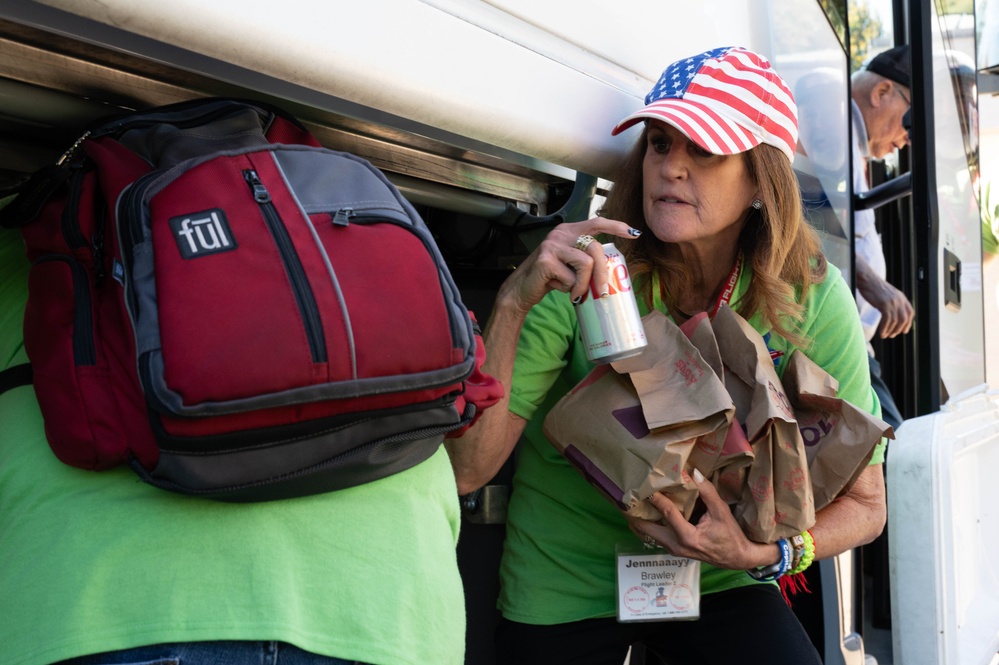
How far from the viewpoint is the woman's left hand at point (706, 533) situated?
5.39ft

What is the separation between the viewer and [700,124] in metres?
1.72

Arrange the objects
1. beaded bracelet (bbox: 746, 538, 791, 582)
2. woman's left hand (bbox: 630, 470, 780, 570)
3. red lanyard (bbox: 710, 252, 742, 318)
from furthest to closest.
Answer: red lanyard (bbox: 710, 252, 742, 318) < beaded bracelet (bbox: 746, 538, 791, 582) < woman's left hand (bbox: 630, 470, 780, 570)

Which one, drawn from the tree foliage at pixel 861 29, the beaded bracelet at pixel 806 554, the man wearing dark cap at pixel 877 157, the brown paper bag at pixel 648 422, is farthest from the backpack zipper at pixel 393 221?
the tree foliage at pixel 861 29

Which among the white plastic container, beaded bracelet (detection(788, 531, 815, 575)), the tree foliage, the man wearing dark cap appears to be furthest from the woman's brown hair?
the tree foliage

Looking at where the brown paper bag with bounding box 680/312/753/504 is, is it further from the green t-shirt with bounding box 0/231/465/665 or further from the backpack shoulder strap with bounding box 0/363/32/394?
the backpack shoulder strap with bounding box 0/363/32/394

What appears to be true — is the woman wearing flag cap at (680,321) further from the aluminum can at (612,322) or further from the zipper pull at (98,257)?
the zipper pull at (98,257)

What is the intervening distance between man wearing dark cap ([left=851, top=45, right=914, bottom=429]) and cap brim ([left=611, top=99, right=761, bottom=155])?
5.57ft

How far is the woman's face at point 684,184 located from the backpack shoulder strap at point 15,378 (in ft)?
3.86

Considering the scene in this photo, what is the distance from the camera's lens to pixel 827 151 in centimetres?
277

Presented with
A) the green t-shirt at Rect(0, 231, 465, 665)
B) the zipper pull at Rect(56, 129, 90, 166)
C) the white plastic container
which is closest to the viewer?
the green t-shirt at Rect(0, 231, 465, 665)

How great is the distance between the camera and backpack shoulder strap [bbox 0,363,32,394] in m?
1.09

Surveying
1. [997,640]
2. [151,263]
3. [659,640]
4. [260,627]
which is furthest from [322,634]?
[997,640]

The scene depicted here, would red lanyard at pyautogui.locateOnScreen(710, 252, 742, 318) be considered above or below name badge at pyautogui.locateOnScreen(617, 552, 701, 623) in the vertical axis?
above

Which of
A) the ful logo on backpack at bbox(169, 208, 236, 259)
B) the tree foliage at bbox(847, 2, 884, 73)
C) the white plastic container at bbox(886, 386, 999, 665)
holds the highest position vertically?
the tree foliage at bbox(847, 2, 884, 73)
